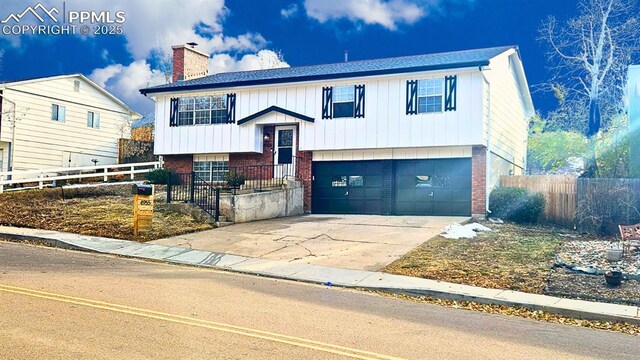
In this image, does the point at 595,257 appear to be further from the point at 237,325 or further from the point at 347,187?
the point at 347,187

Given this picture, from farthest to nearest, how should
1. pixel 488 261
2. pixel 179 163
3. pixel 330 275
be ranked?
pixel 179 163
pixel 488 261
pixel 330 275

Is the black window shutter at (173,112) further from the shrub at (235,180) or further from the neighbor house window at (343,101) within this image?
the neighbor house window at (343,101)

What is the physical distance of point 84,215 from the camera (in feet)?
57.5

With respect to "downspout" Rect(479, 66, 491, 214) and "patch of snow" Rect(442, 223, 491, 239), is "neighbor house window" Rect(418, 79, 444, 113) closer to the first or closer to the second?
"downspout" Rect(479, 66, 491, 214)

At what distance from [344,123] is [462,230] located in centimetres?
771

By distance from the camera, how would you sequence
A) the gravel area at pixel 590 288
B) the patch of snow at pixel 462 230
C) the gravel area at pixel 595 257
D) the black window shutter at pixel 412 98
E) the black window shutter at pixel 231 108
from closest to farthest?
1. the gravel area at pixel 590 288
2. the gravel area at pixel 595 257
3. the patch of snow at pixel 462 230
4. the black window shutter at pixel 412 98
5. the black window shutter at pixel 231 108

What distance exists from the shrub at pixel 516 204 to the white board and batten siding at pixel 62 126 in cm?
2458

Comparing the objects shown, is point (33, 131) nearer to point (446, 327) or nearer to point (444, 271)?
point (444, 271)

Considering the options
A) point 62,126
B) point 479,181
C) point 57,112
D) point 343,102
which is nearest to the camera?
point 479,181

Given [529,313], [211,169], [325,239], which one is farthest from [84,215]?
[529,313]

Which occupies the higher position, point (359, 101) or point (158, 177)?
point (359, 101)

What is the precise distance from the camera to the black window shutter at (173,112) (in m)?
25.2

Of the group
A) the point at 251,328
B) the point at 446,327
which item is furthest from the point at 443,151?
the point at 251,328

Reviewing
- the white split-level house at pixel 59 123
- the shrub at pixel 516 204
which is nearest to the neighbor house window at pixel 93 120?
the white split-level house at pixel 59 123
